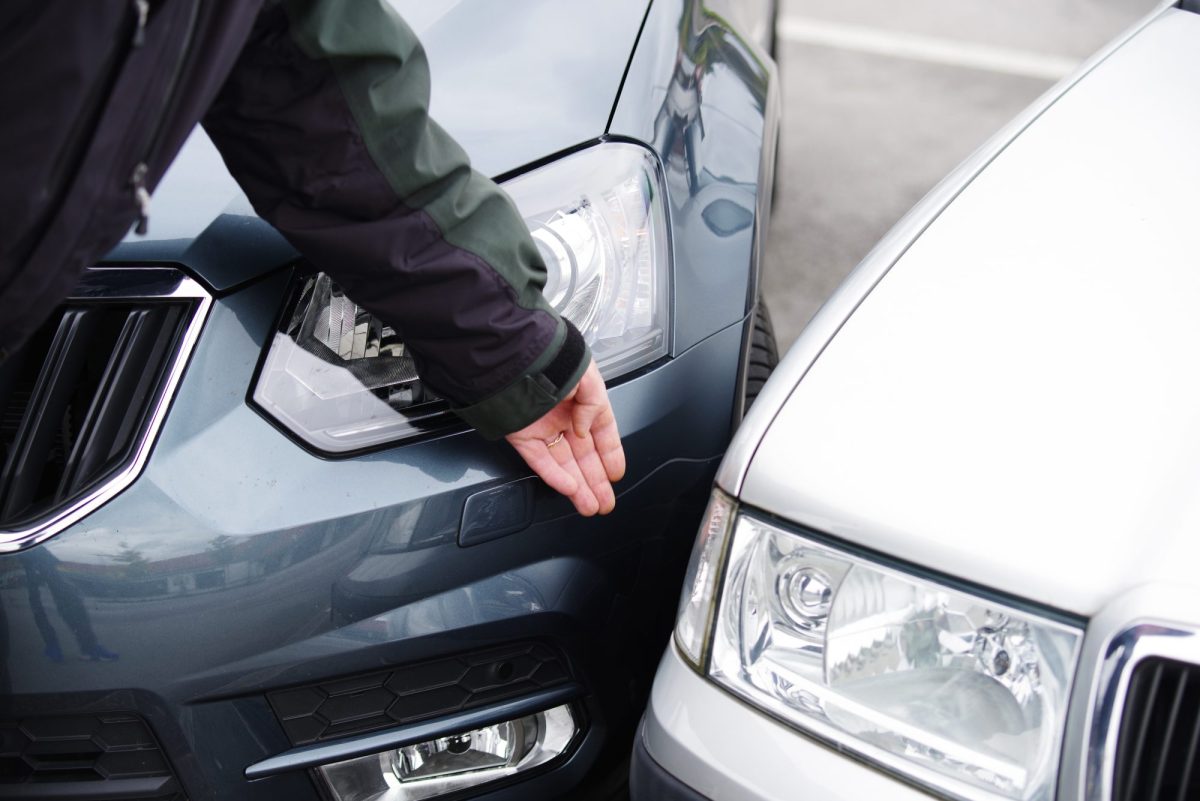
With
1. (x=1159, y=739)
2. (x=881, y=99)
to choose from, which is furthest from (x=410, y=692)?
(x=881, y=99)

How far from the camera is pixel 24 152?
3.39 feet

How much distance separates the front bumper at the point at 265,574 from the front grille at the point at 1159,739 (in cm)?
69

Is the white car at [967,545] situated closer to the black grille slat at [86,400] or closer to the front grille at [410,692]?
the front grille at [410,692]

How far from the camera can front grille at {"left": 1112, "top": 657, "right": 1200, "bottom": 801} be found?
1.03 meters

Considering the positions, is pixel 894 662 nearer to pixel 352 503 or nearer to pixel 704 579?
pixel 704 579

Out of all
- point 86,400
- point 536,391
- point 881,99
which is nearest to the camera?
point 536,391

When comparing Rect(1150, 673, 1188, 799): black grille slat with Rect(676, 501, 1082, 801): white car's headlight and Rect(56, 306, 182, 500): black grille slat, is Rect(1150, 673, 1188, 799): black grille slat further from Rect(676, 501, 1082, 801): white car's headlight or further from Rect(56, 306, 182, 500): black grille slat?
Rect(56, 306, 182, 500): black grille slat

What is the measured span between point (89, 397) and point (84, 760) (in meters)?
0.48

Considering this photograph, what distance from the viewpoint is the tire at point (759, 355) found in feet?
6.25

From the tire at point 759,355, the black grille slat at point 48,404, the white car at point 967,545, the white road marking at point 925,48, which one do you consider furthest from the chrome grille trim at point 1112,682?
the white road marking at point 925,48

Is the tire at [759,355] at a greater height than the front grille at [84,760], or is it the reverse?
the tire at [759,355]

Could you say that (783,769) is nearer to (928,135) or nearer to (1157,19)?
(1157,19)

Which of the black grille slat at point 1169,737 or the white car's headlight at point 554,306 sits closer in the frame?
the black grille slat at point 1169,737

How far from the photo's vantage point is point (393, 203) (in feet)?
4.35
